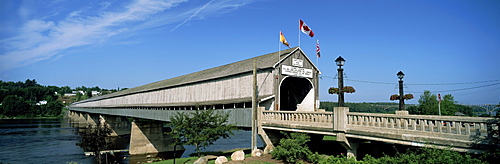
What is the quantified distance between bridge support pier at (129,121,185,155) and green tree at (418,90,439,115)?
125 ft

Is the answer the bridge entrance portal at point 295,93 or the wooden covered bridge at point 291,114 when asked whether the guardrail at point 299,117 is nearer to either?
the wooden covered bridge at point 291,114

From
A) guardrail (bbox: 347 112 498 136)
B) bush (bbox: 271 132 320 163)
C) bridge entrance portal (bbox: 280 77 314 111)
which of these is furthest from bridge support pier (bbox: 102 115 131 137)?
guardrail (bbox: 347 112 498 136)

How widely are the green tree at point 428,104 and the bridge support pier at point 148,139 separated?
125 ft

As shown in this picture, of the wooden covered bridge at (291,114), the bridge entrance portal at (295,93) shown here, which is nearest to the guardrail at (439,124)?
the wooden covered bridge at (291,114)

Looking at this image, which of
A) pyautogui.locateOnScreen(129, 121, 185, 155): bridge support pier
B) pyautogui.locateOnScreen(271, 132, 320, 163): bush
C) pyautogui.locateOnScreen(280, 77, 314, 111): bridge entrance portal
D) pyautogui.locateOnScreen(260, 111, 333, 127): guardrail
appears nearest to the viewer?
pyautogui.locateOnScreen(260, 111, 333, 127): guardrail

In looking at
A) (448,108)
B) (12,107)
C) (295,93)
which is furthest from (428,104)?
(12,107)

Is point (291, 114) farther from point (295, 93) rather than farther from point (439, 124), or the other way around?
point (295, 93)

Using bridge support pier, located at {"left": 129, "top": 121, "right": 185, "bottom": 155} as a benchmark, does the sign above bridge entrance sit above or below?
above

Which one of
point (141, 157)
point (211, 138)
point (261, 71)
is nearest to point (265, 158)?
point (211, 138)

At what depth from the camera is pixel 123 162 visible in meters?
31.2

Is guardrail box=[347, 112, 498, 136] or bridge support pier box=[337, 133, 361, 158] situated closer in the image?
guardrail box=[347, 112, 498, 136]

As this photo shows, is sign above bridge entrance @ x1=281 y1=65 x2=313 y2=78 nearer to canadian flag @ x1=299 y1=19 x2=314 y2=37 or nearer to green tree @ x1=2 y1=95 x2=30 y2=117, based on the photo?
canadian flag @ x1=299 y1=19 x2=314 y2=37

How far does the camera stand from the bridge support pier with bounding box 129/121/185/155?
37.5m

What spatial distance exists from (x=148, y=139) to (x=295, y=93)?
2255 centimetres
